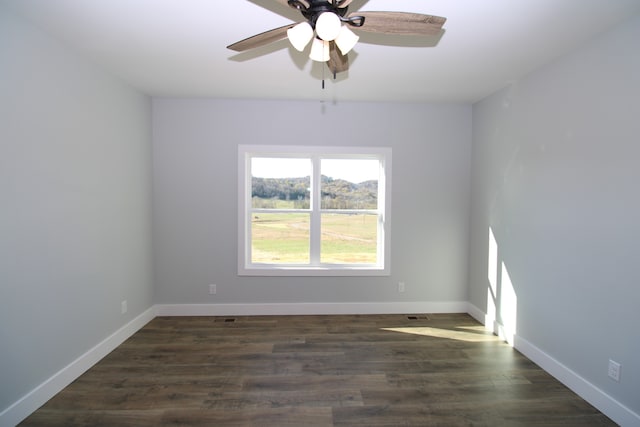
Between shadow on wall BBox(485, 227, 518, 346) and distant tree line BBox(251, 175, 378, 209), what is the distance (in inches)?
57.6

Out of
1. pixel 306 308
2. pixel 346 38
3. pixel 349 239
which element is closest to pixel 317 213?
pixel 349 239

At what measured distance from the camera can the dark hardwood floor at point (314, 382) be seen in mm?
2055

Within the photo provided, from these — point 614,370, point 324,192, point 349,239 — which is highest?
point 324,192

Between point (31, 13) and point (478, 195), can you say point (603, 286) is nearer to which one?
point (478, 195)

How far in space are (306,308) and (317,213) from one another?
1.17 meters

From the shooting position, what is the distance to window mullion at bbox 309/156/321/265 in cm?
393

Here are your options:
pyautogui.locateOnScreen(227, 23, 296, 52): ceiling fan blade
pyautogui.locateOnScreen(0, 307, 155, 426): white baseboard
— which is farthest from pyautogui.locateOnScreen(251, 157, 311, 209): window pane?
pyautogui.locateOnScreen(227, 23, 296, 52): ceiling fan blade

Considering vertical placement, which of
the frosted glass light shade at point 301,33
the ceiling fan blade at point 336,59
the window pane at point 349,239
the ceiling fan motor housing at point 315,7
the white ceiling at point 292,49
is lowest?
the window pane at point 349,239

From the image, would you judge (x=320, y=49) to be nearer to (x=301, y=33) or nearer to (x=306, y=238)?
(x=301, y=33)

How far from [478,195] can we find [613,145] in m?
1.66

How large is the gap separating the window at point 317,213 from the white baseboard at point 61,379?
1.43 metres

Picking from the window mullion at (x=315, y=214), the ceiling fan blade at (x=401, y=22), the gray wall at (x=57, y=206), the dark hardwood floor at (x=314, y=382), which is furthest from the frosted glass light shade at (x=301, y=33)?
the window mullion at (x=315, y=214)

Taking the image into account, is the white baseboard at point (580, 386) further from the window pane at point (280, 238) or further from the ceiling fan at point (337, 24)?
the ceiling fan at point (337, 24)

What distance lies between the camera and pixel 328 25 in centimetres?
135
